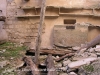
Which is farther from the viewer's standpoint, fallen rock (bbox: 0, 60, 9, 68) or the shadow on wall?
the shadow on wall

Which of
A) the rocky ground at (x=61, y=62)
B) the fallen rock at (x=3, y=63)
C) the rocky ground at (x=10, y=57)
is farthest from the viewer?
the fallen rock at (x=3, y=63)

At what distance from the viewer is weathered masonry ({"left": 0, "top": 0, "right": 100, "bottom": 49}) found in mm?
7434

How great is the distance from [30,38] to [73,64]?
307 cm

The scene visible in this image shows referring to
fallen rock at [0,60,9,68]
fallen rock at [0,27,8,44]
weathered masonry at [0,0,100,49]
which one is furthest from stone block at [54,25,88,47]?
fallen rock at [0,60,9,68]

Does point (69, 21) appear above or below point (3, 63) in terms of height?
above

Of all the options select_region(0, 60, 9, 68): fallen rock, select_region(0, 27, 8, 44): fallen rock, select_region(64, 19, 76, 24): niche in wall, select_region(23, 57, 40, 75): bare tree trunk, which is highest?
select_region(64, 19, 76, 24): niche in wall

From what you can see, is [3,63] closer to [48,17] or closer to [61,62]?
[61,62]

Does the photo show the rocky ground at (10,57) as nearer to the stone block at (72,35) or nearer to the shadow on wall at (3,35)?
the shadow on wall at (3,35)

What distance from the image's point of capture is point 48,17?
759 cm

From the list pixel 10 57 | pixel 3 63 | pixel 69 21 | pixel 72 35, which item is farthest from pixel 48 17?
pixel 3 63

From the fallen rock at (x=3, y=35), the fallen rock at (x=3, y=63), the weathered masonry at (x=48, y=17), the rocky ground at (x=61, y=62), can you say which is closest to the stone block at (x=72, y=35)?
the weathered masonry at (x=48, y=17)

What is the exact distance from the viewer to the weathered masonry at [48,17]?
7434 millimetres

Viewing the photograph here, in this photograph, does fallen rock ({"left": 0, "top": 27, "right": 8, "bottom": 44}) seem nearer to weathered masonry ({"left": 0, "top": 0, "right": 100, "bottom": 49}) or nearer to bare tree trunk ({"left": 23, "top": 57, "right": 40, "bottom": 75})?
weathered masonry ({"left": 0, "top": 0, "right": 100, "bottom": 49})

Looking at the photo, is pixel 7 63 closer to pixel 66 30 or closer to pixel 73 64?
pixel 73 64
